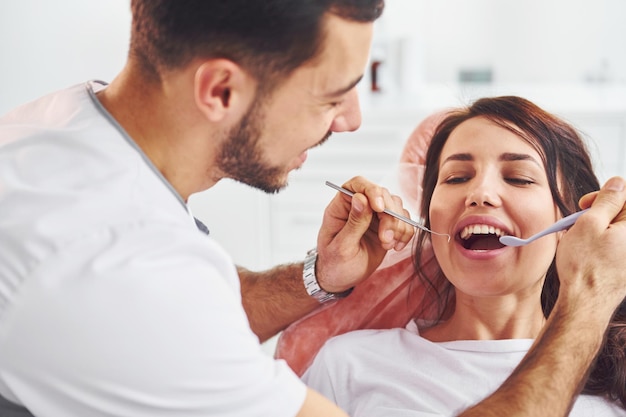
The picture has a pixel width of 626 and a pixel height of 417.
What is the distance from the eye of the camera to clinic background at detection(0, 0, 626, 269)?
3152 mm

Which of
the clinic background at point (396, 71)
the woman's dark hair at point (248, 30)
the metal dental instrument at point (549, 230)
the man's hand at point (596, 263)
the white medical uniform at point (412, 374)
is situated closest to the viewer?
the woman's dark hair at point (248, 30)

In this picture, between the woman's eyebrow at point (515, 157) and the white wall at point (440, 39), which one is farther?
the white wall at point (440, 39)

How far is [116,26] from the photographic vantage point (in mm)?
3586

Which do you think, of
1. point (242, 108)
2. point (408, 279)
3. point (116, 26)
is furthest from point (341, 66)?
point (116, 26)

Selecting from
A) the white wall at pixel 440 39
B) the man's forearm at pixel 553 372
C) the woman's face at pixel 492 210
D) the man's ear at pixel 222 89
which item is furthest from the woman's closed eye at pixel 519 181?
the white wall at pixel 440 39

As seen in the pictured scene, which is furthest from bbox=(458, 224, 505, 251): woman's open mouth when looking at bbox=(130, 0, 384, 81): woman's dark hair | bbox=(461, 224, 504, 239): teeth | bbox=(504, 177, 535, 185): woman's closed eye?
bbox=(130, 0, 384, 81): woman's dark hair

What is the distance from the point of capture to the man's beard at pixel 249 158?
1109 mm

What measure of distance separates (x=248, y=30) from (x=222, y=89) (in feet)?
0.30

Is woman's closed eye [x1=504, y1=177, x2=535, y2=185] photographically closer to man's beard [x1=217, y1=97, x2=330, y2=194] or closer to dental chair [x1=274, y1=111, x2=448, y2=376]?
dental chair [x1=274, y1=111, x2=448, y2=376]

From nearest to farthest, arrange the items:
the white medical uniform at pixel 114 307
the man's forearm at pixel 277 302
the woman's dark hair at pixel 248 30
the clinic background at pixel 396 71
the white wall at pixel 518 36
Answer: the white medical uniform at pixel 114 307 < the woman's dark hair at pixel 248 30 < the man's forearm at pixel 277 302 < the clinic background at pixel 396 71 < the white wall at pixel 518 36

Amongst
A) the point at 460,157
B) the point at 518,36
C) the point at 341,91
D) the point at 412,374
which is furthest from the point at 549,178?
the point at 518,36

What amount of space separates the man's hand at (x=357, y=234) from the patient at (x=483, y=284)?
0.11 metres

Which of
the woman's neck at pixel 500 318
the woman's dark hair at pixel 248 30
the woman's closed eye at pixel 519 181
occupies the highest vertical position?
the woman's dark hair at pixel 248 30

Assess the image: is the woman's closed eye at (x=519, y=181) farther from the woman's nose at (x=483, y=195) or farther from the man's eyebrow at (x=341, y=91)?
the man's eyebrow at (x=341, y=91)
